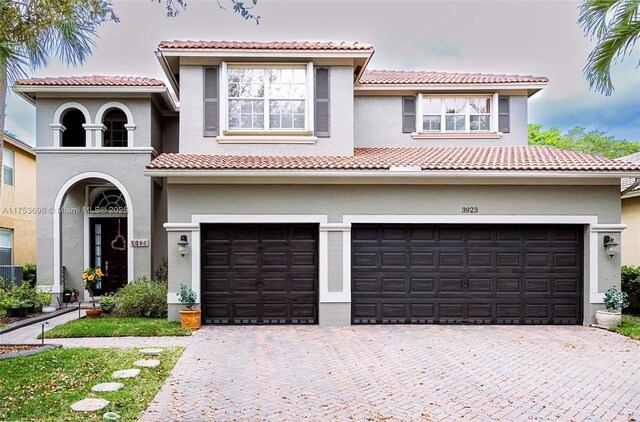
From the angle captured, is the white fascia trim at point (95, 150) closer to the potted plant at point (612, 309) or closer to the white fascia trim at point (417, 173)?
the white fascia trim at point (417, 173)

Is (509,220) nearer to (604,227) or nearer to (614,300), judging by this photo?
(604,227)

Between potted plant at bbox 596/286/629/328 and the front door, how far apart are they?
1424 cm

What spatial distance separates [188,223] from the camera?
10344 millimetres

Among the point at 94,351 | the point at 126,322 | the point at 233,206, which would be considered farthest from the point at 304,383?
the point at 126,322

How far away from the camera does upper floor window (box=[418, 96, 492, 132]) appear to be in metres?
14.0

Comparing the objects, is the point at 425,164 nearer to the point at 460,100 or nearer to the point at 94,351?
the point at 460,100

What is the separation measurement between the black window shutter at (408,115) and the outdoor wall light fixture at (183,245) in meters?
7.67

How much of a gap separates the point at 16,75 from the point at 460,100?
11823 millimetres

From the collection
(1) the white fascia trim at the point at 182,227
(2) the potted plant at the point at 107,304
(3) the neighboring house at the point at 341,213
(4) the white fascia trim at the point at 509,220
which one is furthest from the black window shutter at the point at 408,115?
(2) the potted plant at the point at 107,304

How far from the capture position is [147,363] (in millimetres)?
7125

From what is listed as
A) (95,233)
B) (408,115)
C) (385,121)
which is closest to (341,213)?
(385,121)

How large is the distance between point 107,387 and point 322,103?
8.29 m

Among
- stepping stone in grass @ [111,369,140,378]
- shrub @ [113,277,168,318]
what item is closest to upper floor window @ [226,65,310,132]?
shrub @ [113,277,168,318]

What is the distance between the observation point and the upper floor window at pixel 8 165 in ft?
55.4
